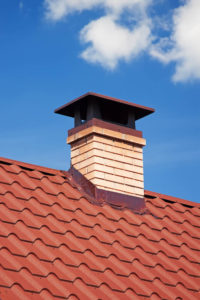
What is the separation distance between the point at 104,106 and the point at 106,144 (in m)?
0.95

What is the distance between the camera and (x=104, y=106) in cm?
1210

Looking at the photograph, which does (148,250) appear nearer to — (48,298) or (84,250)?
(84,250)

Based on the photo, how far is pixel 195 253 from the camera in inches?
428

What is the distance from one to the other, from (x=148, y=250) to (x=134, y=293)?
1.32 m

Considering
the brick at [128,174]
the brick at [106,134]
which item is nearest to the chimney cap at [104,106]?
the brick at [106,134]

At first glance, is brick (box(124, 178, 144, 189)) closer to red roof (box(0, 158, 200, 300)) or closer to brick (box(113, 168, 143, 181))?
brick (box(113, 168, 143, 181))

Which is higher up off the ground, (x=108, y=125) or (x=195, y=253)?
(x=108, y=125)

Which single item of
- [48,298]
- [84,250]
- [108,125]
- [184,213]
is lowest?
[48,298]

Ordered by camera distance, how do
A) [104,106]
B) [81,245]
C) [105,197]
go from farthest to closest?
[104,106] < [105,197] < [81,245]

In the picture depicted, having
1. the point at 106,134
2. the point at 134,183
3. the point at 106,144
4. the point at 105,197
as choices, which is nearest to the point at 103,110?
the point at 106,134

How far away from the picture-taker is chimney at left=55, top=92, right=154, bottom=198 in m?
11.2

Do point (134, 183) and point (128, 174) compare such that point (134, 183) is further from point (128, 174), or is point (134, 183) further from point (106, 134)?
point (106, 134)

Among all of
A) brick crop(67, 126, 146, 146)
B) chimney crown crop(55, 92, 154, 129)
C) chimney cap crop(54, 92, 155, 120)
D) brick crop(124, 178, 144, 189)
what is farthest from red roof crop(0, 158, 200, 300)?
chimney cap crop(54, 92, 155, 120)

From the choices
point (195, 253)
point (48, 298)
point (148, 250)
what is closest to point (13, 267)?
point (48, 298)
